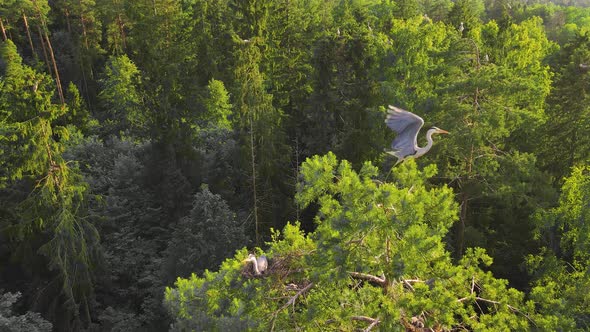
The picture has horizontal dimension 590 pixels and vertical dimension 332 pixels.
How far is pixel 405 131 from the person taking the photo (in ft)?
32.0

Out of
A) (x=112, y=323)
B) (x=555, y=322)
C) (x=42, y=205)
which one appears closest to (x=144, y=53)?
(x=42, y=205)

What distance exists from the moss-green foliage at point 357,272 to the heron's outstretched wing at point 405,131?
1567 millimetres

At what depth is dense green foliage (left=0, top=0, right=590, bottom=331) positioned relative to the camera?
701cm

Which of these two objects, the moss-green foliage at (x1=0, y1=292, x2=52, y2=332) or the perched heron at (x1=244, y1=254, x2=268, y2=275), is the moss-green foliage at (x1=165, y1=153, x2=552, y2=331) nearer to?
the perched heron at (x1=244, y1=254, x2=268, y2=275)

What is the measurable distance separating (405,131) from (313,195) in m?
3.02

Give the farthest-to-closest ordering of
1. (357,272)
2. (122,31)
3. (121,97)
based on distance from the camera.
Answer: (122,31), (121,97), (357,272)

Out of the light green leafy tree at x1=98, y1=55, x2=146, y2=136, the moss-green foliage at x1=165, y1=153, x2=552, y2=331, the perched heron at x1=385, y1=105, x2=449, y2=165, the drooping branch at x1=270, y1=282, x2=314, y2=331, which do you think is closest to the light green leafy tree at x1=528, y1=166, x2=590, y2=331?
the moss-green foliage at x1=165, y1=153, x2=552, y2=331

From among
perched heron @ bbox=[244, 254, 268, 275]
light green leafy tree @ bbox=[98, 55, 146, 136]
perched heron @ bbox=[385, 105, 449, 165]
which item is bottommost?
light green leafy tree @ bbox=[98, 55, 146, 136]

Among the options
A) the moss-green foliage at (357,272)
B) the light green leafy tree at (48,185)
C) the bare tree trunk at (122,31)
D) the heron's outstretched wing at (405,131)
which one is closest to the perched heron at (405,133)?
the heron's outstretched wing at (405,131)

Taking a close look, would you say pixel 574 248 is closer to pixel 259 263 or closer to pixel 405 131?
pixel 405 131

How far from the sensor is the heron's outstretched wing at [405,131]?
968cm

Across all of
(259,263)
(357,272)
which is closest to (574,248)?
(357,272)

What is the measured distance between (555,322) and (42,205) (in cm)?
1416

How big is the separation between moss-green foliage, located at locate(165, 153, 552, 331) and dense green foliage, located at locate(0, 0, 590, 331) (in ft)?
0.13
